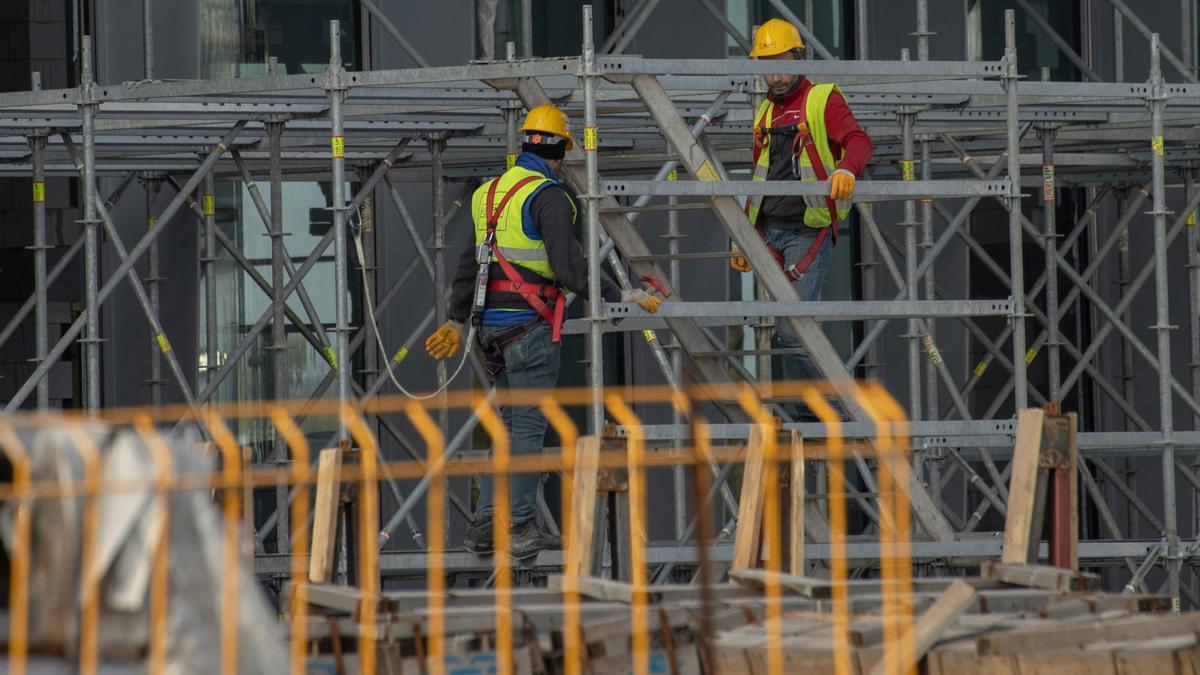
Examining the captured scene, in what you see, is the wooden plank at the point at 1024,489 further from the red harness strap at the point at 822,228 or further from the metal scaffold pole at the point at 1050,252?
the metal scaffold pole at the point at 1050,252

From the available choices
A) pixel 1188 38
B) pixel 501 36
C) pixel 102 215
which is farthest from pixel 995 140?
pixel 102 215

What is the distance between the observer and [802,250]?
11930mm

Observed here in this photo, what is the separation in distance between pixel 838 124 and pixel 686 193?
115 centimetres

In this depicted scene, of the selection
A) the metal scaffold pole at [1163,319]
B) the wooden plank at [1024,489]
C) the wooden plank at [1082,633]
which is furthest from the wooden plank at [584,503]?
the metal scaffold pole at [1163,319]

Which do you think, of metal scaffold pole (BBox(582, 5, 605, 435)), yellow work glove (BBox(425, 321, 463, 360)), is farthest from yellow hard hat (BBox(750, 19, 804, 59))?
yellow work glove (BBox(425, 321, 463, 360))

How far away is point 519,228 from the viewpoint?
11523mm

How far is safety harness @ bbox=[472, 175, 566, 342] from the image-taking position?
37.9 feet

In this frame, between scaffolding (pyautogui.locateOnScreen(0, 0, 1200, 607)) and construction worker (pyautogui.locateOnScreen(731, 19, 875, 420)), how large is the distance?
26 centimetres

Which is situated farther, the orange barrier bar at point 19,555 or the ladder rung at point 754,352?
the ladder rung at point 754,352

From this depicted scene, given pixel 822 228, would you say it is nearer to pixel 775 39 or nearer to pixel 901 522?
pixel 775 39

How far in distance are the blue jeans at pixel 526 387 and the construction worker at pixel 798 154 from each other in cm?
121

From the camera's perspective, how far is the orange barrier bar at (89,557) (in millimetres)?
5516

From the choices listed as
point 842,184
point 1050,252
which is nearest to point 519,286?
point 842,184

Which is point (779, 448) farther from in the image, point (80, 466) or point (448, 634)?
point (80, 466)
